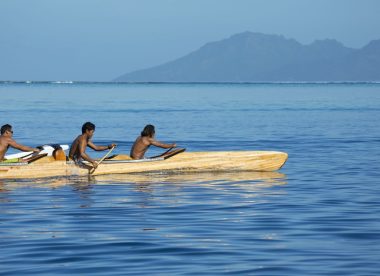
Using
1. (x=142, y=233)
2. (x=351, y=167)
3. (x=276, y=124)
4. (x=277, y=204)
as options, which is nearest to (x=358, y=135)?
(x=276, y=124)

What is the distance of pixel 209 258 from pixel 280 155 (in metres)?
12.5

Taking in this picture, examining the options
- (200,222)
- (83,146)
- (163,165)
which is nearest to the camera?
(200,222)

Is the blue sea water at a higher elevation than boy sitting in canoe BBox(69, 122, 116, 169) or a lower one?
lower

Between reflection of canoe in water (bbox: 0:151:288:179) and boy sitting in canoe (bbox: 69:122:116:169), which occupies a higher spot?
boy sitting in canoe (bbox: 69:122:116:169)

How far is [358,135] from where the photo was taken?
141ft

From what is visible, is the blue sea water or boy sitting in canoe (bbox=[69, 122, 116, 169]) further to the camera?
boy sitting in canoe (bbox=[69, 122, 116, 169])

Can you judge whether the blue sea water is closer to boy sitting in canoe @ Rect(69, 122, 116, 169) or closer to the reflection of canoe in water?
the reflection of canoe in water

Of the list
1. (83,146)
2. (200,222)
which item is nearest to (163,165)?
(83,146)

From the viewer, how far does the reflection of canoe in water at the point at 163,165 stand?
2216cm

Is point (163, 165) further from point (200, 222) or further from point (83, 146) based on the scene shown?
point (200, 222)

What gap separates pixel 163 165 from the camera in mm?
23344

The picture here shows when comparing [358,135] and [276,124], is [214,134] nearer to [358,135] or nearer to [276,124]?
[358,135]

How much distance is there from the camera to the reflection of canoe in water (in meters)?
22.2

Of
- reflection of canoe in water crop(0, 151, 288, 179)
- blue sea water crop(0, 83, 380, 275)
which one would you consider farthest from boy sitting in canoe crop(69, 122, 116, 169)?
blue sea water crop(0, 83, 380, 275)
